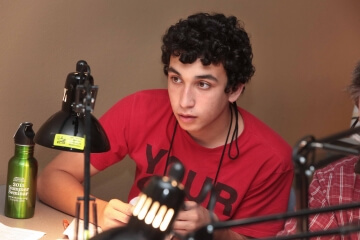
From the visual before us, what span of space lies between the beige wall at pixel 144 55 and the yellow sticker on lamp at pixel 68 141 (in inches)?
27.1

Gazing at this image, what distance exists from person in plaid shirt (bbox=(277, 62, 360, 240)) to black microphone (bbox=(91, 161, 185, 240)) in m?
1.04

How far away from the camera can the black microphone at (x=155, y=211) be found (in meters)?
0.77

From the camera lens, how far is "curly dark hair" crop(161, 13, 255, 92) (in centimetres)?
191

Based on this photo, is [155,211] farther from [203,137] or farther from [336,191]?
[203,137]

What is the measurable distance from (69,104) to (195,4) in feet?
3.86

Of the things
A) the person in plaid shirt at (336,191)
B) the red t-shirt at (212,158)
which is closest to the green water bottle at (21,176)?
the red t-shirt at (212,158)

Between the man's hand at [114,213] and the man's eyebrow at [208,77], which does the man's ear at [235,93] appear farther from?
the man's hand at [114,213]

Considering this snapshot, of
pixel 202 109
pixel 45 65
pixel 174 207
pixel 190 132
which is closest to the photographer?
pixel 174 207

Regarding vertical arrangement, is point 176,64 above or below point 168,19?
below

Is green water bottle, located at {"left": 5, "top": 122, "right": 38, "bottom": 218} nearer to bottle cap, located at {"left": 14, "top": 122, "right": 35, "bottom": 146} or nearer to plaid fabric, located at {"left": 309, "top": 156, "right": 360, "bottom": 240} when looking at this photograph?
bottle cap, located at {"left": 14, "top": 122, "right": 35, "bottom": 146}

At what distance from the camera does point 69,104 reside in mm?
1541

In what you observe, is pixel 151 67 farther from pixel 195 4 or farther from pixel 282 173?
pixel 282 173

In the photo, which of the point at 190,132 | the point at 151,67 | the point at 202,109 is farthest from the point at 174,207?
the point at 151,67

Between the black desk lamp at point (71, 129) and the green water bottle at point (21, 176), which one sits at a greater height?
the black desk lamp at point (71, 129)
